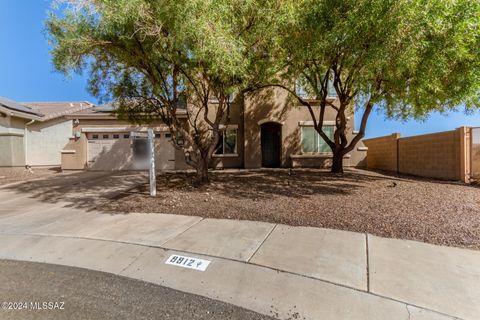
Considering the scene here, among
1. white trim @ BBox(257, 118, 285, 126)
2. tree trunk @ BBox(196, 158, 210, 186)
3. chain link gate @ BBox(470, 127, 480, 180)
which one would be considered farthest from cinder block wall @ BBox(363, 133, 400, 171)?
tree trunk @ BBox(196, 158, 210, 186)

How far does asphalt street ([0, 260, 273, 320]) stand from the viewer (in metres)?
3.12

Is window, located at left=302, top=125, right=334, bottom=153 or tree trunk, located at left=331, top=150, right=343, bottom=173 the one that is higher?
window, located at left=302, top=125, right=334, bottom=153

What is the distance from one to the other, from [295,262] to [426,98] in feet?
23.3

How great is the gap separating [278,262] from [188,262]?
142cm

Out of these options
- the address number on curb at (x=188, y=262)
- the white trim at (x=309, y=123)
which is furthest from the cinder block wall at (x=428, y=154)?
the address number on curb at (x=188, y=262)

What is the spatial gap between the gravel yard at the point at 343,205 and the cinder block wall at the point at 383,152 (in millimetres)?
6186

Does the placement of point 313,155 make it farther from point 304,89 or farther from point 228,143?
point 228,143

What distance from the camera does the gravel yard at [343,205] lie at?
5.54 meters

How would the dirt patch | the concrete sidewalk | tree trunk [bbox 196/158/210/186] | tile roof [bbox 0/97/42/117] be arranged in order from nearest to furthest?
the concrete sidewalk, tree trunk [bbox 196/158/210/186], the dirt patch, tile roof [bbox 0/97/42/117]

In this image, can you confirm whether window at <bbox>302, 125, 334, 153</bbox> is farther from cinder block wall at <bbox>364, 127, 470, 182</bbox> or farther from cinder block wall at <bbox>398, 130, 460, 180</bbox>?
cinder block wall at <bbox>398, 130, 460, 180</bbox>

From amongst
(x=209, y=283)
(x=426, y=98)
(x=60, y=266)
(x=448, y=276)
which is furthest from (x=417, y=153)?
(x=60, y=266)

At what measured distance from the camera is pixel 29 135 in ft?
61.3

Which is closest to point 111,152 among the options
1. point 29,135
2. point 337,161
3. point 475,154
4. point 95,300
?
point 29,135

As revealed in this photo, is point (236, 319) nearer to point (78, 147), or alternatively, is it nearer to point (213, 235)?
point (213, 235)
